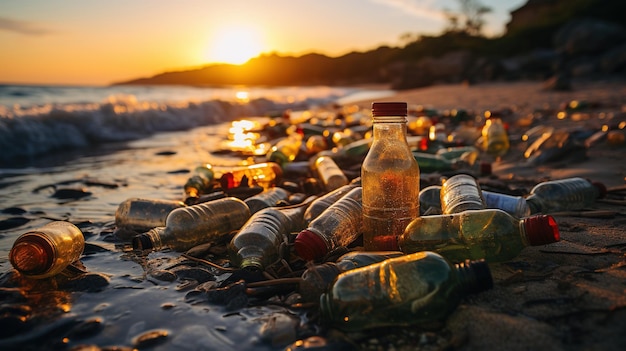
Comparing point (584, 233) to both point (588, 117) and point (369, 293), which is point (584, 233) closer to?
point (369, 293)

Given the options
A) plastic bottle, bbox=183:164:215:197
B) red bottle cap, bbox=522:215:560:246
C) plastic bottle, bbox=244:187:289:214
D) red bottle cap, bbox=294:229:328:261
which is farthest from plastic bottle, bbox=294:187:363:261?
plastic bottle, bbox=183:164:215:197

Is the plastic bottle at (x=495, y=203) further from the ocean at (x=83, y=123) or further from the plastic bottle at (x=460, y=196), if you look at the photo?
the ocean at (x=83, y=123)

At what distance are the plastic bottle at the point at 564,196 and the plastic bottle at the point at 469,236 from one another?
1.03m

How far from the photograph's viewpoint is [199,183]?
143 inches

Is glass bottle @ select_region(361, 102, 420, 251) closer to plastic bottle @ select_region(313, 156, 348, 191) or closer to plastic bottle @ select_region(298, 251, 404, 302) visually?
plastic bottle @ select_region(298, 251, 404, 302)

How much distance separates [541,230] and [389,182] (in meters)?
0.60

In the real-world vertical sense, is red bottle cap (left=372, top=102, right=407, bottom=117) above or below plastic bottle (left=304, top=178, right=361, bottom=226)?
above

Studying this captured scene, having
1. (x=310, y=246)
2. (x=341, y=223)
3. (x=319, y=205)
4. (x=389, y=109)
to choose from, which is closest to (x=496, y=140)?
(x=319, y=205)

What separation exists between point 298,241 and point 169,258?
867 mm

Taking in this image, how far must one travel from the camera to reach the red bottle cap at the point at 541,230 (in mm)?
1641

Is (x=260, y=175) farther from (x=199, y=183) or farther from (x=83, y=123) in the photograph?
(x=83, y=123)

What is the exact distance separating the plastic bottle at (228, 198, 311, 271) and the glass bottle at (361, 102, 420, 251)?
19.2 inches

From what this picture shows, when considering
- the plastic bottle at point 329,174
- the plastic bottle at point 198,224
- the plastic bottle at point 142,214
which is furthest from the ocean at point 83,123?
the plastic bottle at point 198,224

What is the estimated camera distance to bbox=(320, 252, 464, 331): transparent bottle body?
4.74 feet
